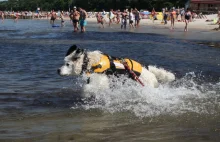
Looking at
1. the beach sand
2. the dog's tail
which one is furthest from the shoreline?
the dog's tail

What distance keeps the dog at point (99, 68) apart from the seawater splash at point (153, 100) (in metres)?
0.18

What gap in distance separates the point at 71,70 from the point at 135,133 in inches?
83.1

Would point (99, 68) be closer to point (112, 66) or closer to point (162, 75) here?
point (112, 66)

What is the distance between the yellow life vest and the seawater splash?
230mm

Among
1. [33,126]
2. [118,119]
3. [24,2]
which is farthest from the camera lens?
[24,2]

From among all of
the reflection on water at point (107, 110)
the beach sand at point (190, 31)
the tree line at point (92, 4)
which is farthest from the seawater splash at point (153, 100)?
the tree line at point (92, 4)

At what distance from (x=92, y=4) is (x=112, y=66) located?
367 feet

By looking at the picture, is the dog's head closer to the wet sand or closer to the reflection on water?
the reflection on water

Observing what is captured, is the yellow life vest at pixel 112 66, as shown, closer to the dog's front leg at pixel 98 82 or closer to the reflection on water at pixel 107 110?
the dog's front leg at pixel 98 82

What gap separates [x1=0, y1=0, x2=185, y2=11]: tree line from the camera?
264 feet

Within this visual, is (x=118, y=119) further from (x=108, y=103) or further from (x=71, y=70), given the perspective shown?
(x=71, y=70)

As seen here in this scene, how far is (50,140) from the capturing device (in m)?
4.64

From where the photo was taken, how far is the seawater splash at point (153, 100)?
610 cm

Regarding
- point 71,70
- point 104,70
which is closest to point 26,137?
point 71,70
